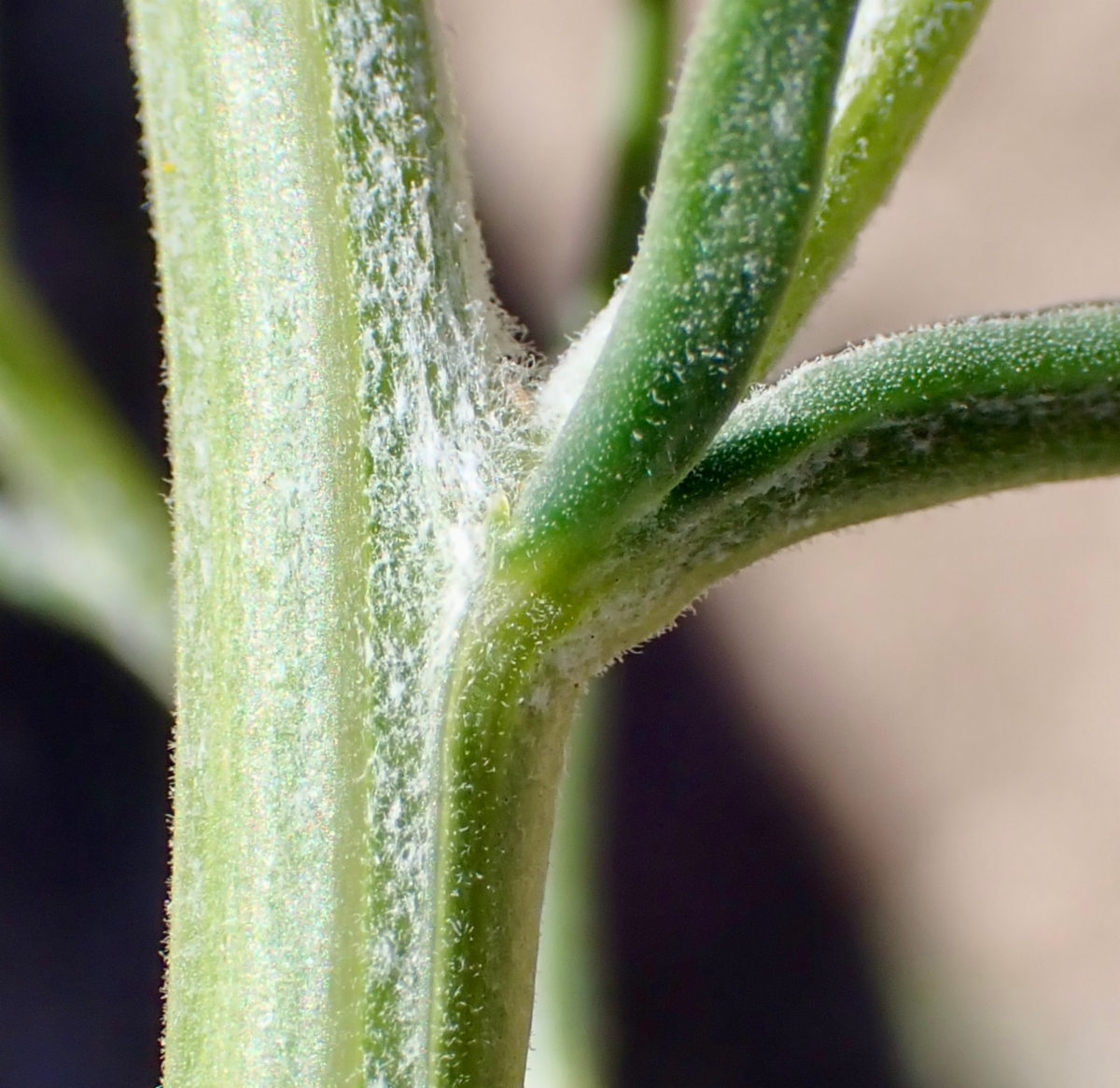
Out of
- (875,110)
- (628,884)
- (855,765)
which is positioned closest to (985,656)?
(855,765)

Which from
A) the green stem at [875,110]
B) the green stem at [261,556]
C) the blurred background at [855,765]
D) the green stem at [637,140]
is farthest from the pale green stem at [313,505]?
the blurred background at [855,765]

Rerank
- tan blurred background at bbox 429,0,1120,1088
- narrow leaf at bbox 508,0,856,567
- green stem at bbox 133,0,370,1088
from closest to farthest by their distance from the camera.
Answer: narrow leaf at bbox 508,0,856,567, green stem at bbox 133,0,370,1088, tan blurred background at bbox 429,0,1120,1088

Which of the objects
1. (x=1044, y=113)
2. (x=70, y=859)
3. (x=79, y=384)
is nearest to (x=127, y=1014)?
(x=70, y=859)

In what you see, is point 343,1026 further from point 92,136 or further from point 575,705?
point 92,136

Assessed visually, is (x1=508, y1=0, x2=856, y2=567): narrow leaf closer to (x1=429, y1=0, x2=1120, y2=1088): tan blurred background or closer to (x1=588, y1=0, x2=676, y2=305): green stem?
(x1=588, y1=0, x2=676, y2=305): green stem

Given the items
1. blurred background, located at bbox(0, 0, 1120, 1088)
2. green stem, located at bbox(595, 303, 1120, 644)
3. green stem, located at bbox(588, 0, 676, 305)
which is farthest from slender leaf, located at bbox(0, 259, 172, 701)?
blurred background, located at bbox(0, 0, 1120, 1088)

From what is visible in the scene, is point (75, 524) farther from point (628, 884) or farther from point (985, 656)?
point (985, 656)

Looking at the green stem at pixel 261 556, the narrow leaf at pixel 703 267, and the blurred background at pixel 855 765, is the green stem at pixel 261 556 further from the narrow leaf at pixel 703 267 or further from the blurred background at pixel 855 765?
the blurred background at pixel 855 765
